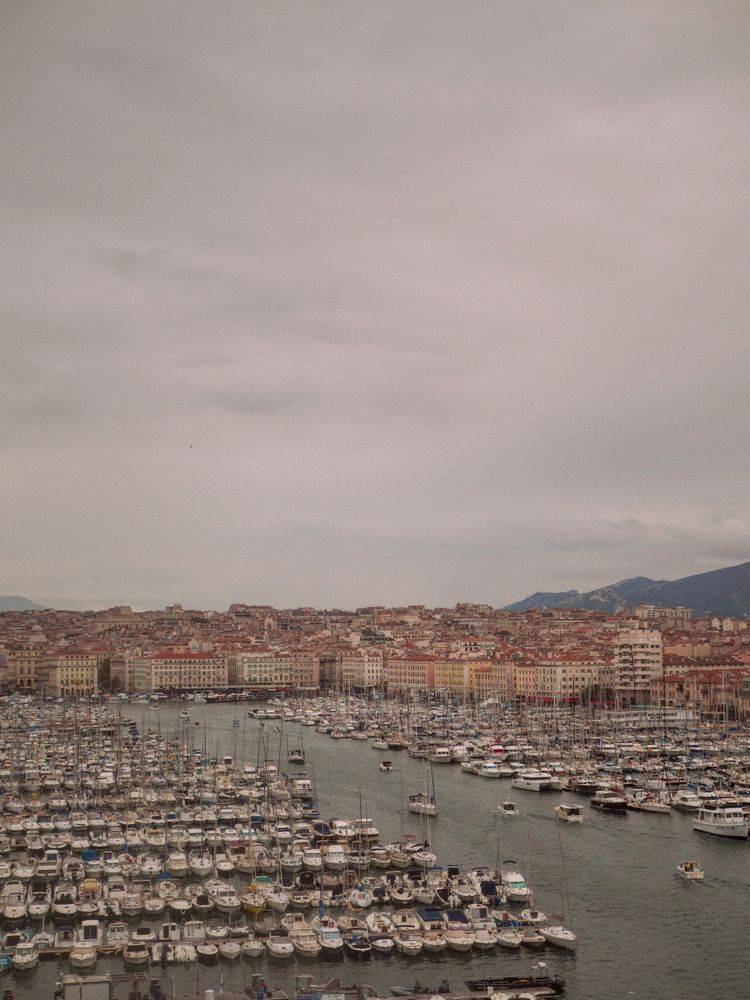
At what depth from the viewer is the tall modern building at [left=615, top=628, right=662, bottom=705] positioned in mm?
59312

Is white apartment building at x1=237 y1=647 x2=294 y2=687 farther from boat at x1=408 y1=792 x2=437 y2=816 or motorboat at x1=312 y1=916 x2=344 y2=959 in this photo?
motorboat at x1=312 y1=916 x2=344 y2=959

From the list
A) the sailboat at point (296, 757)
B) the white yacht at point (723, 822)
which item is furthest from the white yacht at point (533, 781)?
the sailboat at point (296, 757)

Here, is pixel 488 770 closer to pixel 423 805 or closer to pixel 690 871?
pixel 423 805

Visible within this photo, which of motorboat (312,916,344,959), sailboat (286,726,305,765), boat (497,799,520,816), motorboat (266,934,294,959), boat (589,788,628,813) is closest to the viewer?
motorboat (266,934,294,959)

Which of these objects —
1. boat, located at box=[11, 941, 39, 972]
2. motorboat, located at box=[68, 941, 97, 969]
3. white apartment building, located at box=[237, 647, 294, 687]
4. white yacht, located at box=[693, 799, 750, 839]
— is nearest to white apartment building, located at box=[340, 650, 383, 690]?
white apartment building, located at box=[237, 647, 294, 687]

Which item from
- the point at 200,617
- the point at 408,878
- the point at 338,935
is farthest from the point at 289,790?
the point at 200,617

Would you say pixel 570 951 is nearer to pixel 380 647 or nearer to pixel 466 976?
pixel 466 976

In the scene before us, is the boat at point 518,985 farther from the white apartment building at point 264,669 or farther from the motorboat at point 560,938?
the white apartment building at point 264,669

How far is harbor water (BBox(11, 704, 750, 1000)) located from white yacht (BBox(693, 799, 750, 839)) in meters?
0.32

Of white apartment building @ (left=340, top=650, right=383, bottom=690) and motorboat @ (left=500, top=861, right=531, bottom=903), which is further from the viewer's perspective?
white apartment building @ (left=340, top=650, right=383, bottom=690)

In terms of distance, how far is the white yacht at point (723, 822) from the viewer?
24.3 metres

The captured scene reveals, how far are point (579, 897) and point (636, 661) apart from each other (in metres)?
42.6

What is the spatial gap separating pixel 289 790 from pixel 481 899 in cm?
1079

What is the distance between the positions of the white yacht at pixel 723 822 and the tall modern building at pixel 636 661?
34.1 m
